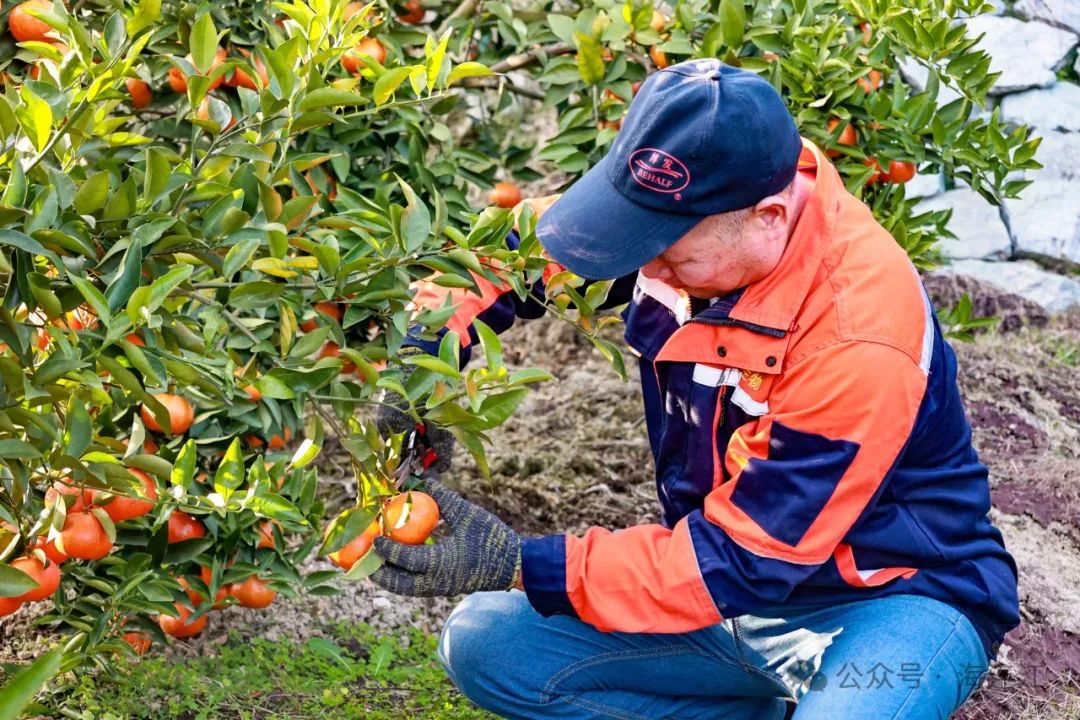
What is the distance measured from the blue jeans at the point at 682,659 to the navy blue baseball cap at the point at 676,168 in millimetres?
722

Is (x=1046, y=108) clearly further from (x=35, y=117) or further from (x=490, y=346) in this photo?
(x=35, y=117)

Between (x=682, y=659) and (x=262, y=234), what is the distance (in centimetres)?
109

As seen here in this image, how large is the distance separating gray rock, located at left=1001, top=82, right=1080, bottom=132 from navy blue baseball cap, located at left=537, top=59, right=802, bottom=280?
363 centimetres

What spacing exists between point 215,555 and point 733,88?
129 cm

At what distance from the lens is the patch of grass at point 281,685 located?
2426 millimetres

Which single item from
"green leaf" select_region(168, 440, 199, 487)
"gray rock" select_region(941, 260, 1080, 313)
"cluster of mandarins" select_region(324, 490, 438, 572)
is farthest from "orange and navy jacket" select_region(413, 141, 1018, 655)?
"gray rock" select_region(941, 260, 1080, 313)

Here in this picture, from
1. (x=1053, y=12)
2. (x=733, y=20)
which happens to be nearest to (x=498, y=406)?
(x=733, y=20)

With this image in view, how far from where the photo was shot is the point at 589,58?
2.69 meters

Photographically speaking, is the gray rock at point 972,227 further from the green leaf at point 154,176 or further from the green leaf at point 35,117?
the green leaf at point 35,117

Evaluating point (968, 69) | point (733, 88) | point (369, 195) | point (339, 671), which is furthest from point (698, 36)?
point (339, 671)

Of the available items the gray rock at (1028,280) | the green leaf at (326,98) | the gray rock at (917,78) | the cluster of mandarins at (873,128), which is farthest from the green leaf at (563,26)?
the gray rock at (917,78)

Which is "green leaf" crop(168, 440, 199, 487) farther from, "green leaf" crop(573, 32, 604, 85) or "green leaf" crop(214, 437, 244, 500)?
"green leaf" crop(573, 32, 604, 85)

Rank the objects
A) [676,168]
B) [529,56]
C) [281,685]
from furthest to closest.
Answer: [529,56] → [281,685] → [676,168]

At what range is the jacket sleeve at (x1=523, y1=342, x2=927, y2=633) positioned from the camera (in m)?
1.86
